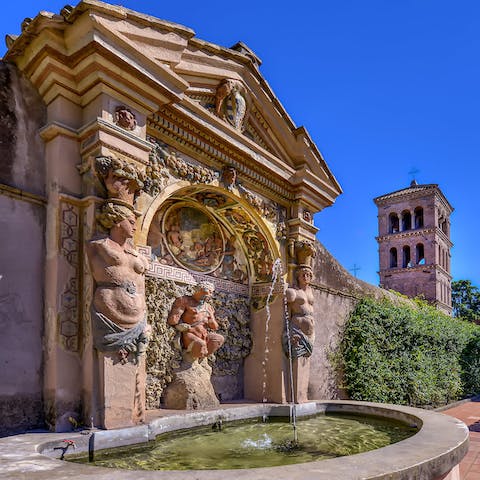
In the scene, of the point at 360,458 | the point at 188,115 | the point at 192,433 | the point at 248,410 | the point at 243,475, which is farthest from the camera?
the point at 248,410

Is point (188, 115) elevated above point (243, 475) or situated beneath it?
elevated above

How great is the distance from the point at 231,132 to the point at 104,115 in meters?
2.02

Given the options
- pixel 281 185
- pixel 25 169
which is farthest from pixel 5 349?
pixel 281 185

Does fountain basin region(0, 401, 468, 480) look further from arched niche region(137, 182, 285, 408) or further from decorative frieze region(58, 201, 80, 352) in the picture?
arched niche region(137, 182, 285, 408)

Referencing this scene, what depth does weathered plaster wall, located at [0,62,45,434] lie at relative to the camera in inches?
151

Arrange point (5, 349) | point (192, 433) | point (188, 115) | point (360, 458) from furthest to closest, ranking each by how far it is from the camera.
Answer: point (188, 115), point (192, 433), point (5, 349), point (360, 458)

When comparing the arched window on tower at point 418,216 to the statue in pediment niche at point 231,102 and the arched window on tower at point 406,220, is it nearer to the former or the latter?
the arched window on tower at point 406,220

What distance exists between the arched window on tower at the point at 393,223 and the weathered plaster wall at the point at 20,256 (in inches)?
1254

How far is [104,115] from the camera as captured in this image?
13.8 feet

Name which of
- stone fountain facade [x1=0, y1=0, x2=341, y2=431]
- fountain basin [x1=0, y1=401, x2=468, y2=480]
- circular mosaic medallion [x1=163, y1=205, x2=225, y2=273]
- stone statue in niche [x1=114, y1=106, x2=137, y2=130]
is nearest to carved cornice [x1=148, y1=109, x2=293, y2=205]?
stone fountain facade [x1=0, y1=0, x2=341, y2=431]

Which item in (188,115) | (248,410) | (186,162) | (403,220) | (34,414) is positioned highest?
(403,220)

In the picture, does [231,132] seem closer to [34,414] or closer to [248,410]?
[248,410]

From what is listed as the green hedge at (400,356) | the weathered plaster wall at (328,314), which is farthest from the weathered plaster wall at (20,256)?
the green hedge at (400,356)

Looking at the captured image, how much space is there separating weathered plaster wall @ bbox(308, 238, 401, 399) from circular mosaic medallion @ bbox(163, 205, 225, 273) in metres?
2.19
